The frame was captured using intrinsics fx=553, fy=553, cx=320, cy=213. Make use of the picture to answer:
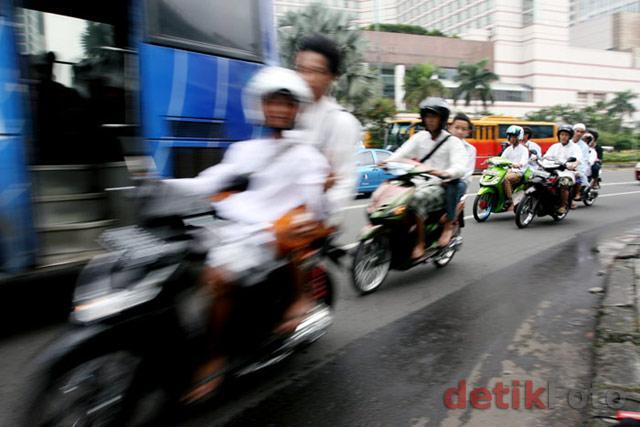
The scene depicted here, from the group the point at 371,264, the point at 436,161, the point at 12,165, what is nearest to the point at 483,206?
the point at 436,161

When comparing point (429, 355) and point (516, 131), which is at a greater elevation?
point (516, 131)

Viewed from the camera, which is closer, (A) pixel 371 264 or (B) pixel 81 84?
(A) pixel 371 264

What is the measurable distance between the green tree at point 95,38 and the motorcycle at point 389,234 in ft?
10.6

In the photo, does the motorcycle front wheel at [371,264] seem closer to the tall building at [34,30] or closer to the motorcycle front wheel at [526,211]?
the tall building at [34,30]

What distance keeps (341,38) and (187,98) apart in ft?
84.6

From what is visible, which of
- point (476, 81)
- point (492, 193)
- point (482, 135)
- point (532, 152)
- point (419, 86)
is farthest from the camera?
point (476, 81)

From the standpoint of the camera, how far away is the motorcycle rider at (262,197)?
2.63m

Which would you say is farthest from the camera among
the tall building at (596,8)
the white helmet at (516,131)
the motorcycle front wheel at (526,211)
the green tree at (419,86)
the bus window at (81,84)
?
the tall building at (596,8)

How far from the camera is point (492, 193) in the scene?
970cm

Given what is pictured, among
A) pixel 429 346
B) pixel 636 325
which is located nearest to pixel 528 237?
pixel 636 325

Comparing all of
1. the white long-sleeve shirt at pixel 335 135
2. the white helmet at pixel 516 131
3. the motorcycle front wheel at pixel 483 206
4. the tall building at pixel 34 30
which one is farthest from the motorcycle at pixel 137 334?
the white helmet at pixel 516 131

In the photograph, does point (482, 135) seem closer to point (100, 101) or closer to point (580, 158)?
point (580, 158)

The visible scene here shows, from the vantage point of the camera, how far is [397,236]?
5.16 meters

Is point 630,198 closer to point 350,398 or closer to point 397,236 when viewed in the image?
point 397,236
